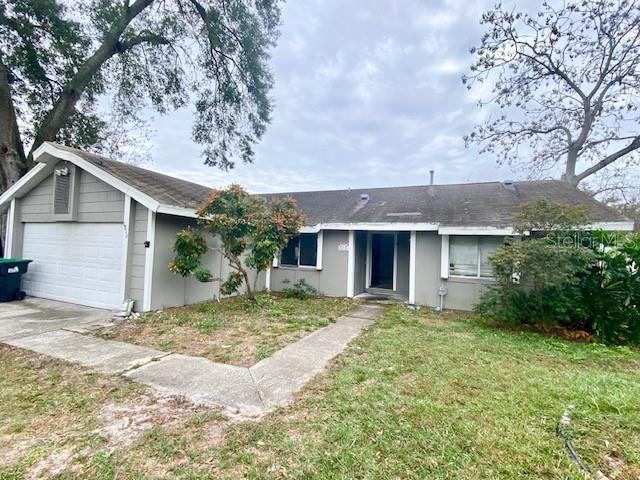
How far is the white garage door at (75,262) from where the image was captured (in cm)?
748

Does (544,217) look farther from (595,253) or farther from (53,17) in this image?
(53,17)

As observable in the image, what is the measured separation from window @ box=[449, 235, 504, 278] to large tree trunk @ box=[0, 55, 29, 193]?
49.7 feet

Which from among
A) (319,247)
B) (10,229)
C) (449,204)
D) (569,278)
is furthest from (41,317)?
(449,204)

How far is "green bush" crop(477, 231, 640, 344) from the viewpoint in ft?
19.3

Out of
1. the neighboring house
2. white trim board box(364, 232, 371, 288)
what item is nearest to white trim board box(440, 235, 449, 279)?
the neighboring house

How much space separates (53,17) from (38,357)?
11.9 meters

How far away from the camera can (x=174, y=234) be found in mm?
7734

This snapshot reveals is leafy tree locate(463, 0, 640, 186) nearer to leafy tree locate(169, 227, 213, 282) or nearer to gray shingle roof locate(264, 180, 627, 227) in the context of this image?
gray shingle roof locate(264, 180, 627, 227)

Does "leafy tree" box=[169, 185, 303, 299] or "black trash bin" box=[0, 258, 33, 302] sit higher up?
"leafy tree" box=[169, 185, 303, 299]

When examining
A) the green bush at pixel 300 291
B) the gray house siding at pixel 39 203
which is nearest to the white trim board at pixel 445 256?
the green bush at pixel 300 291

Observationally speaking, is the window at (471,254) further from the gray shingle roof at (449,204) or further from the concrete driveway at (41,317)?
the concrete driveway at (41,317)

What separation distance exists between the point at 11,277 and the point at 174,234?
492 cm

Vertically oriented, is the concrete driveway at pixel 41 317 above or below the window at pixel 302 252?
below

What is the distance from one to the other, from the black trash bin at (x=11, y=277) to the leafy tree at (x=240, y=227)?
16.0ft
